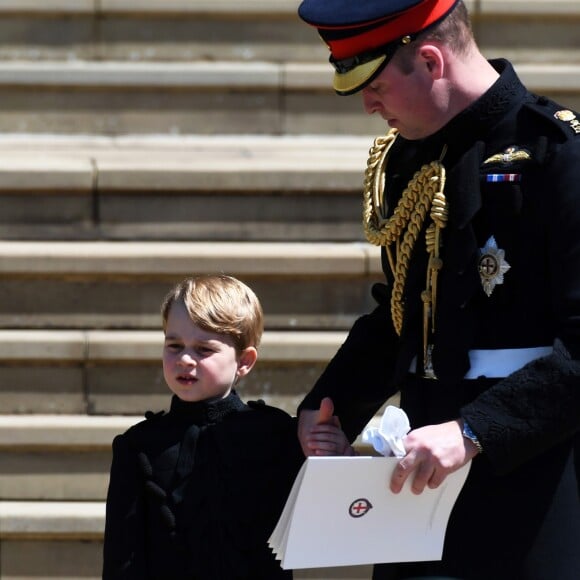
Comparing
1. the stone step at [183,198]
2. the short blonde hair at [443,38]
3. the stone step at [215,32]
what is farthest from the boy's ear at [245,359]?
the stone step at [215,32]

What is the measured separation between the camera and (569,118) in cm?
282

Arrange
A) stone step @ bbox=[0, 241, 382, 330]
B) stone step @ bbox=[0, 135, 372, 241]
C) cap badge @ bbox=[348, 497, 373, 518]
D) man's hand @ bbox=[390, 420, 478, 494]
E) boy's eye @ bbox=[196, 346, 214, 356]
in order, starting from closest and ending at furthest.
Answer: man's hand @ bbox=[390, 420, 478, 494], cap badge @ bbox=[348, 497, 373, 518], boy's eye @ bbox=[196, 346, 214, 356], stone step @ bbox=[0, 241, 382, 330], stone step @ bbox=[0, 135, 372, 241]

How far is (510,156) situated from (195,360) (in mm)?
906

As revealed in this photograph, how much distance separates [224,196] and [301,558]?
282 cm

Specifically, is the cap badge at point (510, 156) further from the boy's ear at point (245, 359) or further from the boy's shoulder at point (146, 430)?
the boy's shoulder at point (146, 430)

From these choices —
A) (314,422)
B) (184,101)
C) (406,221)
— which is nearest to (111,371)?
(184,101)

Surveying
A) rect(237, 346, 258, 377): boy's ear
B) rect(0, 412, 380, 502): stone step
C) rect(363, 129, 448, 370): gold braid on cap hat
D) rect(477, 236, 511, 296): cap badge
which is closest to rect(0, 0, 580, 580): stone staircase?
rect(0, 412, 380, 502): stone step

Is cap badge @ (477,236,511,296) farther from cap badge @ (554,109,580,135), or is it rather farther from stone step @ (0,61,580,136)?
stone step @ (0,61,580,136)

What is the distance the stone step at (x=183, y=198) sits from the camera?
5402 mm

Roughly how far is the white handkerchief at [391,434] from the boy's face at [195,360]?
0.68 metres

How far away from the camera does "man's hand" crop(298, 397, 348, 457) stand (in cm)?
301

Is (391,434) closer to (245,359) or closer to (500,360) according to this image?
(500,360)

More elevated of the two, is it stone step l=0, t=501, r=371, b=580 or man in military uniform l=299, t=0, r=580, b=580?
man in military uniform l=299, t=0, r=580, b=580

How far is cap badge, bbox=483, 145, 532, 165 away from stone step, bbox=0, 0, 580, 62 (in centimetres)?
303
